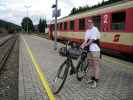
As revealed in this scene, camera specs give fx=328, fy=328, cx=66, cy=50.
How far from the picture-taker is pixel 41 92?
8.77m

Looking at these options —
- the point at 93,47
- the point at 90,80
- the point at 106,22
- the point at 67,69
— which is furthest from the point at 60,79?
the point at 106,22

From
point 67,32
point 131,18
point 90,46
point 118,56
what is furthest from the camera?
point 67,32

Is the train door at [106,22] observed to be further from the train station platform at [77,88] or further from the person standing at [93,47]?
the person standing at [93,47]

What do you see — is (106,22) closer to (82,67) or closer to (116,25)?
(116,25)

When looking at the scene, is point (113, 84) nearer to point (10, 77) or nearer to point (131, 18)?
point (10, 77)

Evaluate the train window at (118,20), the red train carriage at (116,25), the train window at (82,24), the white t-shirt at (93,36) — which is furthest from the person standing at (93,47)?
the train window at (82,24)

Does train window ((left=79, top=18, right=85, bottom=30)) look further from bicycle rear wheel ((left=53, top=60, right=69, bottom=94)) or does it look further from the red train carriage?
bicycle rear wheel ((left=53, top=60, right=69, bottom=94))

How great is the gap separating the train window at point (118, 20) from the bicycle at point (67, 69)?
7043mm

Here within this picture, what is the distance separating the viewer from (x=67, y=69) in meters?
8.57

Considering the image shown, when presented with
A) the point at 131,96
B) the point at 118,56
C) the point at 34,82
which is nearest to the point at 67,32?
the point at 118,56

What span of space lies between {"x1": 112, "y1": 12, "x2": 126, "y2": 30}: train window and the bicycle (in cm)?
704

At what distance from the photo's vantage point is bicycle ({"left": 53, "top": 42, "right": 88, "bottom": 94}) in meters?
8.48

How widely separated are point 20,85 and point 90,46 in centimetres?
244

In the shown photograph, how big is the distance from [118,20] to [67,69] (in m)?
8.95
